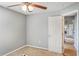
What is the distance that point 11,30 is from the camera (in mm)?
2549

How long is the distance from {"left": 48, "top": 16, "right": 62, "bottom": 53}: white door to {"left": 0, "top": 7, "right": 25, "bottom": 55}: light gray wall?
38.3 inches

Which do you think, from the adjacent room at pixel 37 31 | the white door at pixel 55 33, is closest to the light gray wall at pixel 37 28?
the adjacent room at pixel 37 31

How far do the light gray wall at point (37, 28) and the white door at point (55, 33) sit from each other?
0.15 m

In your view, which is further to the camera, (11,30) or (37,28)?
(37,28)

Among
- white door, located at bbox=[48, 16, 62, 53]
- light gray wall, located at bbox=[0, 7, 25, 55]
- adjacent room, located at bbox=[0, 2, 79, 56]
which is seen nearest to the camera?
light gray wall, located at bbox=[0, 7, 25, 55]

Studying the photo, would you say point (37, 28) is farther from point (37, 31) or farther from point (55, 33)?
point (55, 33)

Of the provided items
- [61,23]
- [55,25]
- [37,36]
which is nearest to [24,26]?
[37,36]

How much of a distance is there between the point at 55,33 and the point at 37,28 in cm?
68

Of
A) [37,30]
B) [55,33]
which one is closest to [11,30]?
[37,30]

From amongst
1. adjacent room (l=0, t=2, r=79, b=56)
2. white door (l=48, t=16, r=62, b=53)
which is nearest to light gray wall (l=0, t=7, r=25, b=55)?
adjacent room (l=0, t=2, r=79, b=56)

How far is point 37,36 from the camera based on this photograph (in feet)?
9.93

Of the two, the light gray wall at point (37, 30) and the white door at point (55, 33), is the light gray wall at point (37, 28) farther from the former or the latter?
the white door at point (55, 33)

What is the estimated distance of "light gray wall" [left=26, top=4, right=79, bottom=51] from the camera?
9.65 feet

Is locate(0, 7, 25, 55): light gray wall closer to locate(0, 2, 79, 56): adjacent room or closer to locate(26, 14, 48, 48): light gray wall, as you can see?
locate(0, 2, 79, 56): adjacent room
